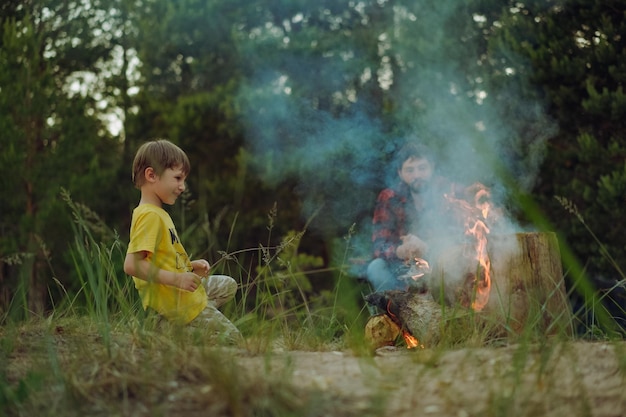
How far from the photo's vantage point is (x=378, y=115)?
8914mm

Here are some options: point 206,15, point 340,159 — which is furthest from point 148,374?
point 206,15

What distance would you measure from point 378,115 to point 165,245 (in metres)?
5.48

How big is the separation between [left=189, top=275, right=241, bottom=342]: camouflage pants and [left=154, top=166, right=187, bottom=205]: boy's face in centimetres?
58

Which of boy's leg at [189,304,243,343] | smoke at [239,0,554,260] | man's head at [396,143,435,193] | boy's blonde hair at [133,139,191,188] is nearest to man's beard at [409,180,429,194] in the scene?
man's head at [396,143,435,193]

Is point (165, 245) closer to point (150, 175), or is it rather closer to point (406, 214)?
point (150, 175)

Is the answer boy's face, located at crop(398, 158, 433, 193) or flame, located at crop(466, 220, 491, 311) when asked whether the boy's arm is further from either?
boy's face, located at crop(398, 158, 433, 193)

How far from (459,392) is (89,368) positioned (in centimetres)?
127

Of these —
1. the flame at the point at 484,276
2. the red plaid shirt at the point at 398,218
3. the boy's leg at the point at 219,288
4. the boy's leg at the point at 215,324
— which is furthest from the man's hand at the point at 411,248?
the boy's leg at the point at 215,324

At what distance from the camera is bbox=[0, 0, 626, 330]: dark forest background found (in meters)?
6.99

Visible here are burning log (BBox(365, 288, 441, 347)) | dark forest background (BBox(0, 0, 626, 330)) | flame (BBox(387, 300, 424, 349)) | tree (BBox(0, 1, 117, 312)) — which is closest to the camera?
burning log (BBox(365, 288, 441, 347))

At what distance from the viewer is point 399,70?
10.6 meters

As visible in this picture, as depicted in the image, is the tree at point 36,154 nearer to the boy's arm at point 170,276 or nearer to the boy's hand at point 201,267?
the boy's hand at point 201,267

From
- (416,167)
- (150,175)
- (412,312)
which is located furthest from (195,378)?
(416,167)

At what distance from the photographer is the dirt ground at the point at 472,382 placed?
2.47 metres
